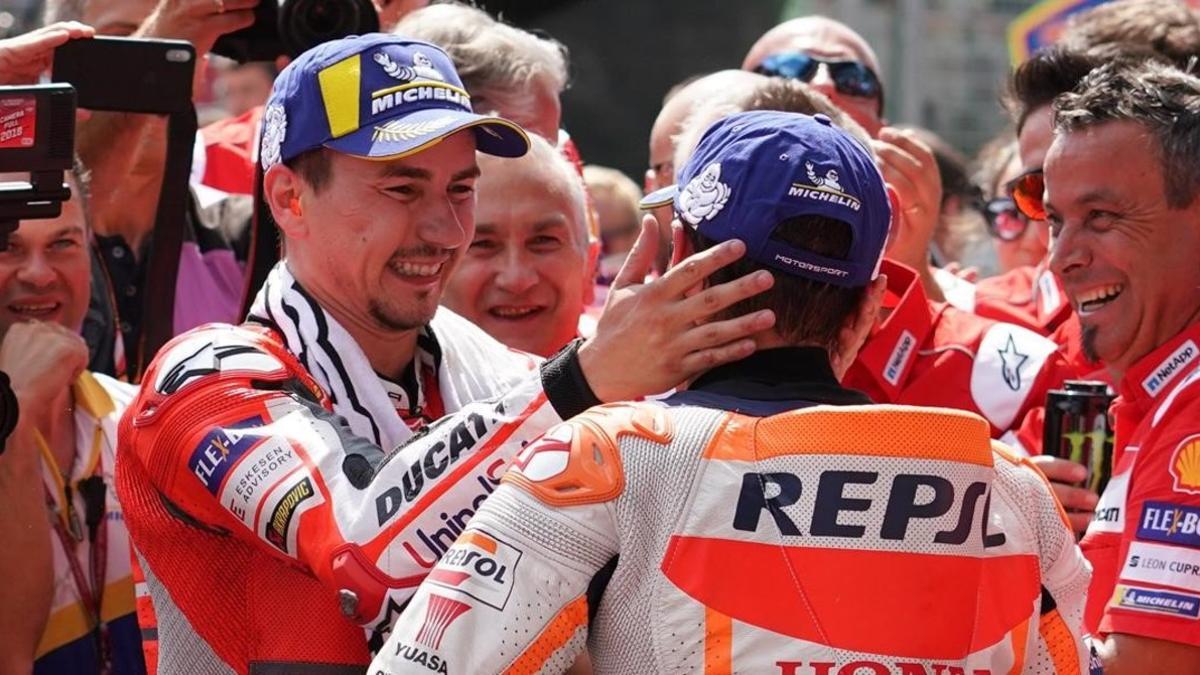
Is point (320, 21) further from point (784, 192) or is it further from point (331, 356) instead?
point (784, 192)

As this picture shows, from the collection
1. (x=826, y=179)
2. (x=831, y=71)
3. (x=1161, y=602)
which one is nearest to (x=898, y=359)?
(x=1161, y=602)

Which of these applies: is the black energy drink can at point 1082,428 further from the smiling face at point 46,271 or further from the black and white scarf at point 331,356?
the smiling face at point 46,271

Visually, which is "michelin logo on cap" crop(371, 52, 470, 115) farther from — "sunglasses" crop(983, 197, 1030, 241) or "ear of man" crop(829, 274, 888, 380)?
"sunglasses" crop(983, 197, 1030, 241)

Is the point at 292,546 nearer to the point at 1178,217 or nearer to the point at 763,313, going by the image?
the point at 763,313

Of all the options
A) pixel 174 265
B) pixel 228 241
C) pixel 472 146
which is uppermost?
pixel 472 146

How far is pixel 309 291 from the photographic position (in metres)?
3.01

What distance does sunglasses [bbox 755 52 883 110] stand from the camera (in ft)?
16.8

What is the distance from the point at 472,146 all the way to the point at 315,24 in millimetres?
770

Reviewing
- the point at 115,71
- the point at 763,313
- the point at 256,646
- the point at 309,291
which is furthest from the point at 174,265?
the point at 763,313

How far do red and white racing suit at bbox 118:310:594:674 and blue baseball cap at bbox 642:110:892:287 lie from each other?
335 mm

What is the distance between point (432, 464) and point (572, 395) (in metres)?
0.22

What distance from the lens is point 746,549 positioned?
2.21 meters

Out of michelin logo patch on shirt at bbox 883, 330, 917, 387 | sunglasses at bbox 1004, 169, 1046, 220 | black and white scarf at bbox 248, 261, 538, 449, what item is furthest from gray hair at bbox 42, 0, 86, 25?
sunglasses at bbox 1004, 169, 1046, 220

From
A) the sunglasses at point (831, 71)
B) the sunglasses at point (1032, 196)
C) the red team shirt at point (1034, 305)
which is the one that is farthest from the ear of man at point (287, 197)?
the sunglasses at point (831, 71)
